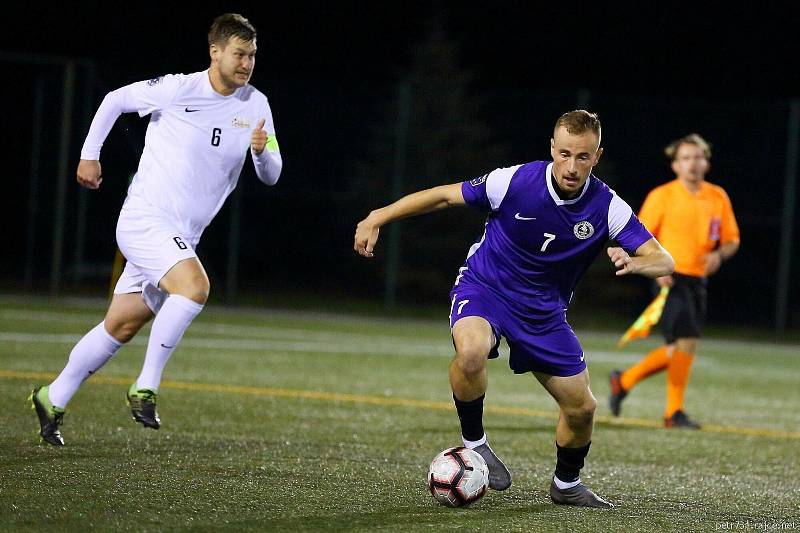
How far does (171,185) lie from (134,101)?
20.4 inches

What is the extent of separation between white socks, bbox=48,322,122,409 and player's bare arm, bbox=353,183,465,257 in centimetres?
182

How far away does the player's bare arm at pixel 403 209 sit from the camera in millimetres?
5816

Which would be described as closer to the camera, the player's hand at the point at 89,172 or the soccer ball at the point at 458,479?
the soccer ball at the point at 458,479

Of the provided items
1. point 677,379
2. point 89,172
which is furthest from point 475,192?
Answer: point 677,379

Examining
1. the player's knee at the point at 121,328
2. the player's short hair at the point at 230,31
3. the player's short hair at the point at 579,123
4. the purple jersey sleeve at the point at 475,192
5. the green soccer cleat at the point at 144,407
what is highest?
the player's short hair at the point at 230,31

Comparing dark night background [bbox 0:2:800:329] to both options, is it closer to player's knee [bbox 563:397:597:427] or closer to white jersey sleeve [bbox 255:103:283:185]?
white jersey sleeve [bbox 255:103:283:185]

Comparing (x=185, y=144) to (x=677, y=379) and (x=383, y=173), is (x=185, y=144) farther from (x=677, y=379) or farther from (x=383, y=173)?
(x=383, y=173)

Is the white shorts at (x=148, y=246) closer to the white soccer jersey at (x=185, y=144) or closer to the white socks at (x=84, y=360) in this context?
the white soccer jersey at (x=185, y=144)

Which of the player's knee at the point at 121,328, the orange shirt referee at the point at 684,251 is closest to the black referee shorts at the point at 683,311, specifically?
the orange shirt referee at the point at 684,251

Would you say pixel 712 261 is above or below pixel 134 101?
below

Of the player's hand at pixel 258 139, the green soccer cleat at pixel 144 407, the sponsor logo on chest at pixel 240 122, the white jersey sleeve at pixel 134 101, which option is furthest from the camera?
the sponsor logo on chest at pixel 240 122

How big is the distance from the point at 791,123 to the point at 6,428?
1525 cm

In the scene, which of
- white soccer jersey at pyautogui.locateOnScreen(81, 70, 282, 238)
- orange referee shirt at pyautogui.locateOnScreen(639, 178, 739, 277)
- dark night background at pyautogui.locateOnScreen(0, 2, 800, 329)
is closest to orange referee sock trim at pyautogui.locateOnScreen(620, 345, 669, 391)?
orange referee shirt at pyautogui.locateOnScreen(639, 178, 739, 277)

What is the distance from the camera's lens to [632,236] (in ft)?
19.6
